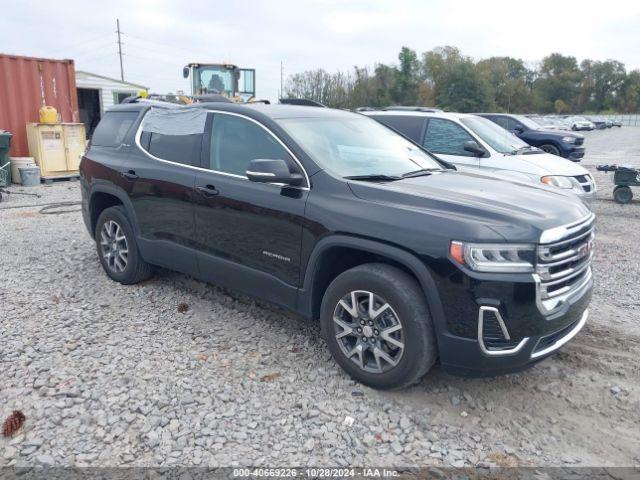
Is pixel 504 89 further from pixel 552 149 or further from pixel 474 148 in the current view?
pixel 474 148

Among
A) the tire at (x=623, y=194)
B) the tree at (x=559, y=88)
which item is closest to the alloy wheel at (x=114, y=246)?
the tire at (x=623, y=194)

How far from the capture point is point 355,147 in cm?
417

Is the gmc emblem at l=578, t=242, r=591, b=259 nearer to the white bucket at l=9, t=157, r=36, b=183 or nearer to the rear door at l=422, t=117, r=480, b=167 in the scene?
the rear door at l=422, t=117, r=480, b=167

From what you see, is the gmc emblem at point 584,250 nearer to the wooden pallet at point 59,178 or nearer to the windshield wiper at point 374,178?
the windshield wiper at point 374,178

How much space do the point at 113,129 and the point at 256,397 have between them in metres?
3.46

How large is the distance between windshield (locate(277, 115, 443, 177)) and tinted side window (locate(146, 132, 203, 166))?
874 millimetres

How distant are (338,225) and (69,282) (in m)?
3.40

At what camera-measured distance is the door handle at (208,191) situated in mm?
4155

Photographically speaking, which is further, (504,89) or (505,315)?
(504,89)

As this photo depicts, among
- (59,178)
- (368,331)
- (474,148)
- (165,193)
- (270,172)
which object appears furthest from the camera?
(59,178)

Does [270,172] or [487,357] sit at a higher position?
[270,172]

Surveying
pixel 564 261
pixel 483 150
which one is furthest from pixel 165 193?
pixel 483 150

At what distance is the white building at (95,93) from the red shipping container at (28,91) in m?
9.61

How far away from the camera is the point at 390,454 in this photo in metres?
2.87
